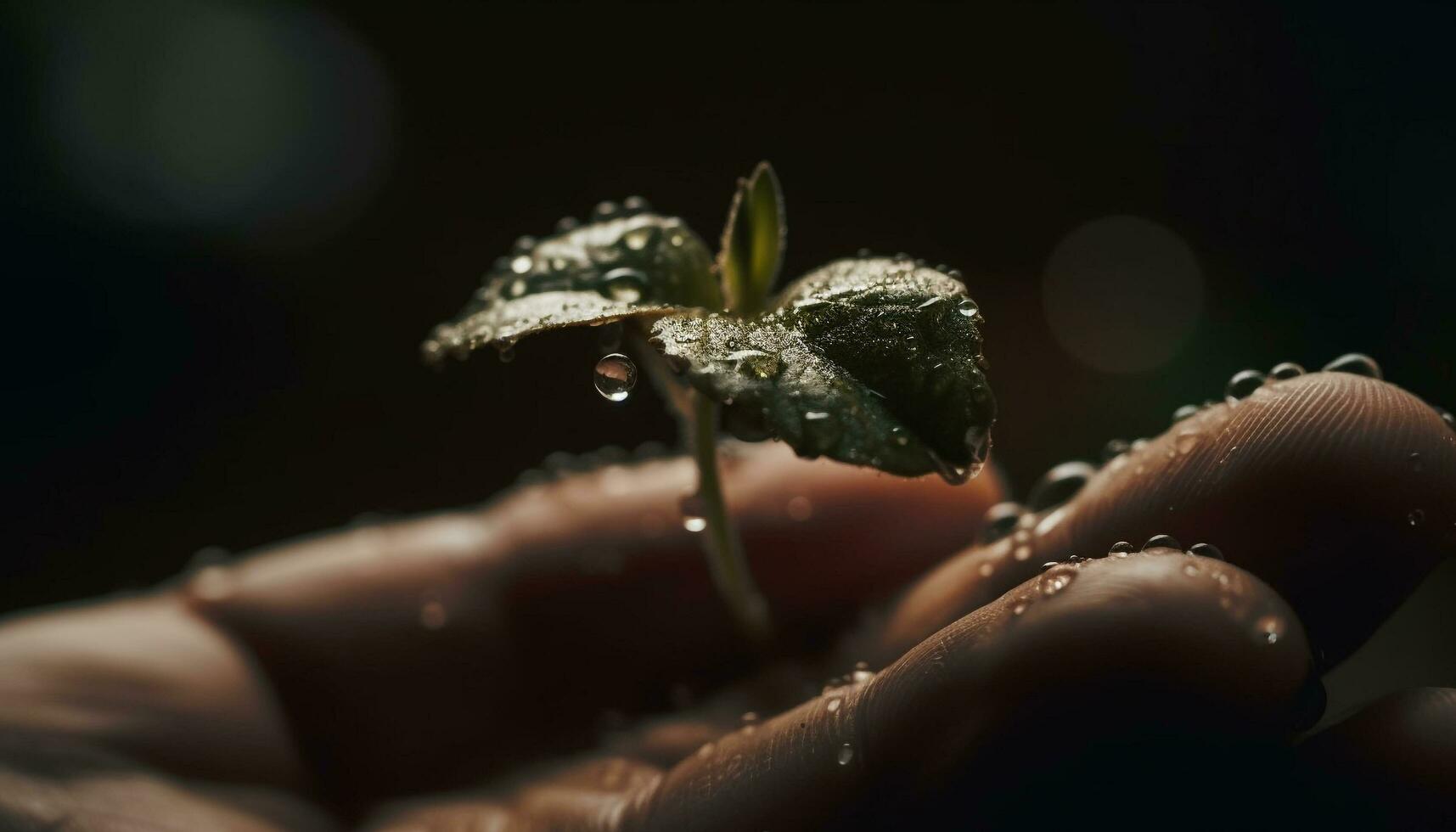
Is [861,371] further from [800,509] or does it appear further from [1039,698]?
[800,509]

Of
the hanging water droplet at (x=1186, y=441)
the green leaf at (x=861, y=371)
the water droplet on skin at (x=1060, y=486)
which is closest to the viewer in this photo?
the green leaf at (x=861, y=371)

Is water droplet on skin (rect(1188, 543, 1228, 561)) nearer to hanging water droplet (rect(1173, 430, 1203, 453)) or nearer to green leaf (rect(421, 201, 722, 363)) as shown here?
hanging water droplet (rect(1173, 430, 1203, 453))

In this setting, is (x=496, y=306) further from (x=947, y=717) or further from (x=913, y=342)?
(x=947, y=717)

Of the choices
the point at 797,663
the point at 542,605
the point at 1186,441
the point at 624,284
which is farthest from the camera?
the point at 542,605

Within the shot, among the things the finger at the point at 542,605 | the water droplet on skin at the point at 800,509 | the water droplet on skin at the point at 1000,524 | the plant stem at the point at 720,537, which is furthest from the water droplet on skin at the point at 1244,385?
the water droplet on skin at the point at 800,509

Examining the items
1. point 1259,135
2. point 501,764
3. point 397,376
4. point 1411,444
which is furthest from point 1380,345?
point 397,376

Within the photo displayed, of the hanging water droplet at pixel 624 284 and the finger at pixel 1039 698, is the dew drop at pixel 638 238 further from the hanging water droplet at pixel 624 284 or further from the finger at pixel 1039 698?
the finger at pixel 1039 698

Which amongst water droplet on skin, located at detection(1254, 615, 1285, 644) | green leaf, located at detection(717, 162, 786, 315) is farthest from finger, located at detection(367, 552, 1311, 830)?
green leaf, located at detection(717, 162, 786, 315)

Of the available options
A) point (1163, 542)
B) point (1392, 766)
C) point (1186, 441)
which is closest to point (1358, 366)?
point (1186, 441)
